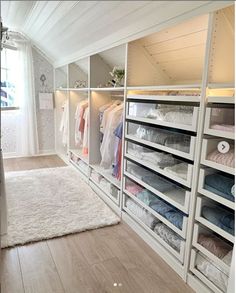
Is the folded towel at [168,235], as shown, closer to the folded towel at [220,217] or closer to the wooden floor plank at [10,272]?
the folded towel at [220,217]

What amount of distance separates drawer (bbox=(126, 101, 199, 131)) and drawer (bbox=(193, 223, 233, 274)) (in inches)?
26.4

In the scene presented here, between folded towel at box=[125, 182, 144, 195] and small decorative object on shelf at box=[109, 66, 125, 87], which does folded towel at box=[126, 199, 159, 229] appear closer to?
folded towel at box=[125, 182, 144, 195]

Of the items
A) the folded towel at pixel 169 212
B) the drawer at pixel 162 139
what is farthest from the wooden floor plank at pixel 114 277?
the drawer at pixel 162 139

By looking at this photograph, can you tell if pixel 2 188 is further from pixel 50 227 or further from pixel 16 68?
pixel 16 68

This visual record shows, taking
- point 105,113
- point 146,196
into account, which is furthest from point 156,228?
point 105,113

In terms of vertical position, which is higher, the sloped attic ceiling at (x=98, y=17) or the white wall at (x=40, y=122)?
the sloped attic ceiling at (x=98, y=17)

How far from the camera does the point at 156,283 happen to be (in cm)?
167

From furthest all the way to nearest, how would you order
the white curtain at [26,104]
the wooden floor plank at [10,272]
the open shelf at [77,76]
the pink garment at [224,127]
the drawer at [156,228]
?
the white curtain at [26,104], the open shelf at [77,76], the drawer at [156,228], the wooden floor plank at [10,272], the pink garment at [224,127]

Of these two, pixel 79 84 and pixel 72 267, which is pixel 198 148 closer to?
pixel 72 267

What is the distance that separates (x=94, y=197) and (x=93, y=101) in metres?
1.18

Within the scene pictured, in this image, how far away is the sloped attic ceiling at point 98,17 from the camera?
4.81ft

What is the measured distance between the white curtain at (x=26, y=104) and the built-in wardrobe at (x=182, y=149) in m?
1.97

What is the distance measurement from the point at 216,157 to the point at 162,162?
57 centimetres

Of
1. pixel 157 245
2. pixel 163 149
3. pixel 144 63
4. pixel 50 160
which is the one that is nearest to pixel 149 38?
pixel 144 63
